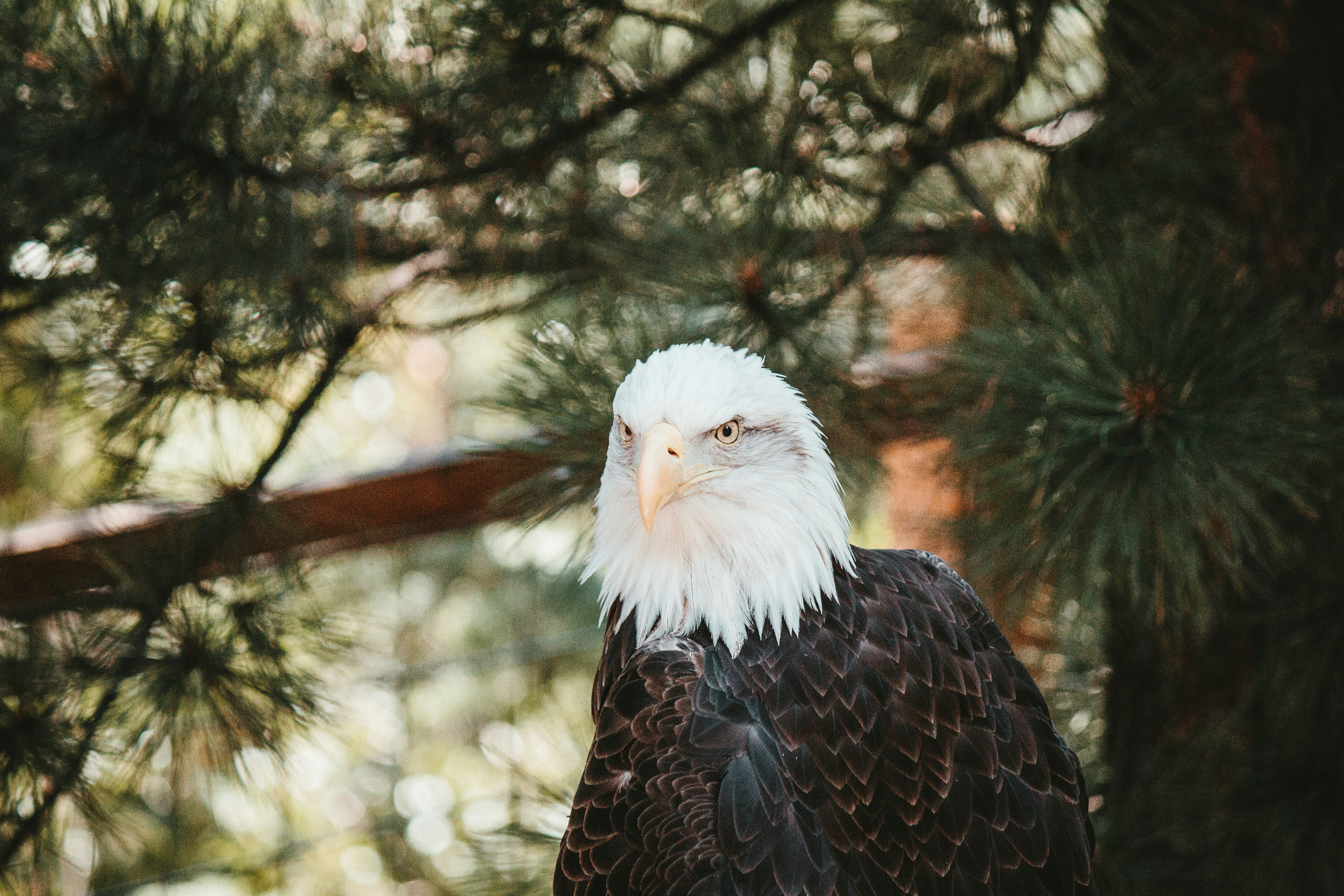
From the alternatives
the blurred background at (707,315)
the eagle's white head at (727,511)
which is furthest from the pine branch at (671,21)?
the eagle's white head at (727,511)

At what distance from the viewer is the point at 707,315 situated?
1739 mm

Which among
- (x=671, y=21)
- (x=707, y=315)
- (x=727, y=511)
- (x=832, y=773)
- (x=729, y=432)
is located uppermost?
(x=671, y=21)

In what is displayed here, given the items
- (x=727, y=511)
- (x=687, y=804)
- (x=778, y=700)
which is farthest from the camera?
(x=727, y=511)

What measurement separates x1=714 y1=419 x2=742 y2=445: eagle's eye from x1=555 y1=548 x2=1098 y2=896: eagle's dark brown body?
0.29m

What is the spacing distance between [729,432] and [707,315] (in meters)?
0.36

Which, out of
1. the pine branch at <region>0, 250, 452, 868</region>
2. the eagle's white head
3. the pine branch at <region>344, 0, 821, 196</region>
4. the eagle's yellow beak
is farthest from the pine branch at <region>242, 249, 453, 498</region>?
the eagle's yellow beak

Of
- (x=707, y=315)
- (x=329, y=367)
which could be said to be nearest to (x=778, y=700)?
(x=707, y=315)

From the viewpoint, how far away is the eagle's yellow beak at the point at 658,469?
1.29 meters

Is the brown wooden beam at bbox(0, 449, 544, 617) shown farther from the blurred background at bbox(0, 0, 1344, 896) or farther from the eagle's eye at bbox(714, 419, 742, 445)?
the eagle's eye at bbox(714, 419, 742, 445)

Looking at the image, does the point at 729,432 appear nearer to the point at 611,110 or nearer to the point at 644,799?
the point at 644,799

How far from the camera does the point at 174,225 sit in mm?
1720

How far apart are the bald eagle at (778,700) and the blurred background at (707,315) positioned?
0.83 feet

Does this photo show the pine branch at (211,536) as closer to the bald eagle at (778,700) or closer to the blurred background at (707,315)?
the blurred background at (707,315)

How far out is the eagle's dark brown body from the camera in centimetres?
125
